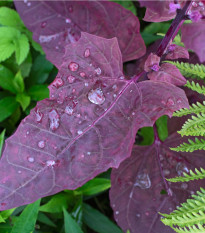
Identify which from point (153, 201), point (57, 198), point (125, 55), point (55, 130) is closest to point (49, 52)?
point (125, 55)

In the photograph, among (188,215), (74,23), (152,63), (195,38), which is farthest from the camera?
(74,23)

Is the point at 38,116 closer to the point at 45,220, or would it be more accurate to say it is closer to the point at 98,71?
the point at 98,71

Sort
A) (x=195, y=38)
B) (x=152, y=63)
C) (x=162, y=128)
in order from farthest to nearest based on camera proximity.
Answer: (x=162, y=128), (x=152, y=63), (x=195, y=38)

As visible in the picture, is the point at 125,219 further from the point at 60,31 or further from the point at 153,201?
the point at 60,31

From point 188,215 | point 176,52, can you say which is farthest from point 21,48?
point 188,215

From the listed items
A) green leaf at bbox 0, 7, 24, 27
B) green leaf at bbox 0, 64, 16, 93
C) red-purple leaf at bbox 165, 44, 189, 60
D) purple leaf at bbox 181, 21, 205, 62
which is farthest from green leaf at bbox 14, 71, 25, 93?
purple leaf at bbox 181, 21, 205, 62
